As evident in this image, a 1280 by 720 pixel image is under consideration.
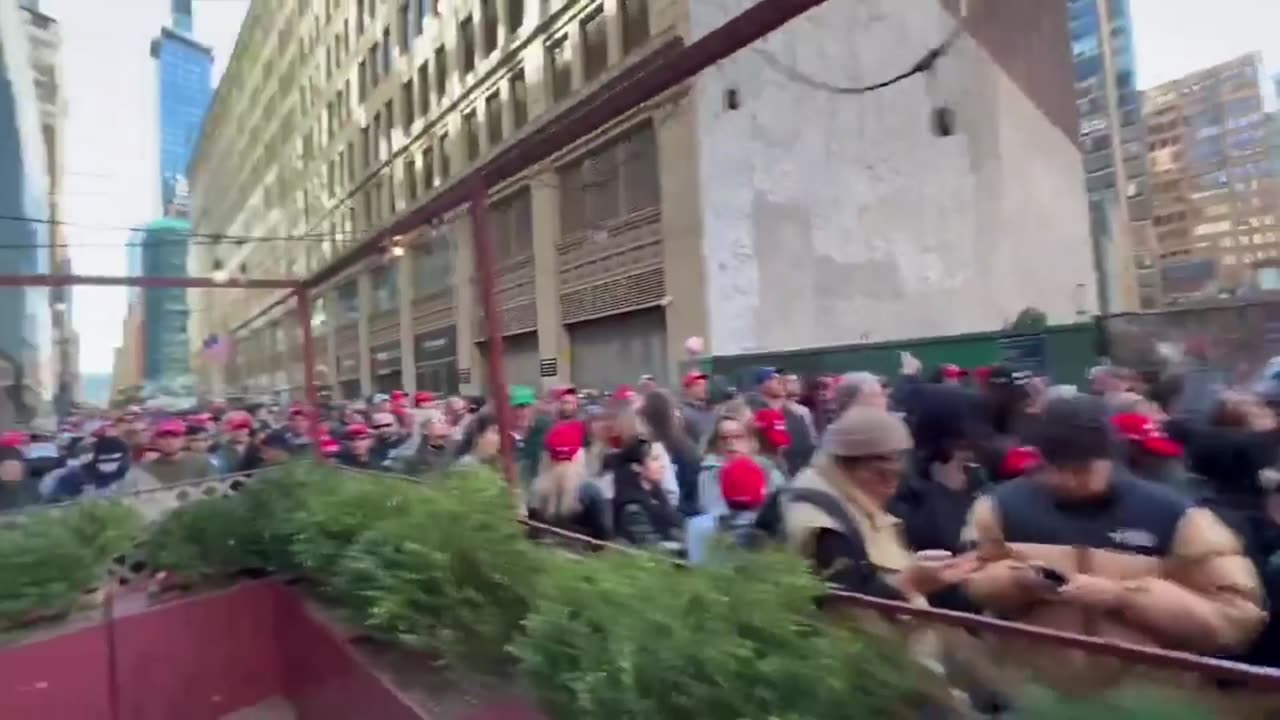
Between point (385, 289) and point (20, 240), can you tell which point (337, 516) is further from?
point (385, 289)

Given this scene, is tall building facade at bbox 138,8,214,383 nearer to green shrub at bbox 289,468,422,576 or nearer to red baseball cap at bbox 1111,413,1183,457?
green shrub at bbox 289,468,422,576

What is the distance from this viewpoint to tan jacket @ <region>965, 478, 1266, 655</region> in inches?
85.2

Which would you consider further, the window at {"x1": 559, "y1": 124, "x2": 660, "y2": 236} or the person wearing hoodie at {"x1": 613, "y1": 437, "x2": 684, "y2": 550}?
the window at {"x1": 559, "y1": 124, "x2": 660, "y2": 236}

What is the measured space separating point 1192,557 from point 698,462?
351 cm

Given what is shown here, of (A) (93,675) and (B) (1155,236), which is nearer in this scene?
(A) (93,675)

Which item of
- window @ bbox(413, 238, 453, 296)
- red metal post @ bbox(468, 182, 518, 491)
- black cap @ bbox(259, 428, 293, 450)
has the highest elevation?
window @ bbox(413, 238, 453, 296)

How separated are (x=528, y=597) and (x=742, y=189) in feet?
46.0

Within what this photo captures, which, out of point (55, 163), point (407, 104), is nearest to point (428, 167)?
point (407, 104)

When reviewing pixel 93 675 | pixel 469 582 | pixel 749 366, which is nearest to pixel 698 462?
pixel 469 582

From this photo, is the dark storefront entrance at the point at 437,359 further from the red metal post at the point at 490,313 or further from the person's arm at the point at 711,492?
the person's arm at the point at 711,492

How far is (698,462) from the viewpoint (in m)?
5.61

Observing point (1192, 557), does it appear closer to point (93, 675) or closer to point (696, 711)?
point (696, 711)

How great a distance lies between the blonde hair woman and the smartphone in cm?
246

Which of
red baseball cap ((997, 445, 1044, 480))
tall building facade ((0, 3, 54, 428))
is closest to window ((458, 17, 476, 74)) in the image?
tall building facade ((0, 3, 54, 428))
